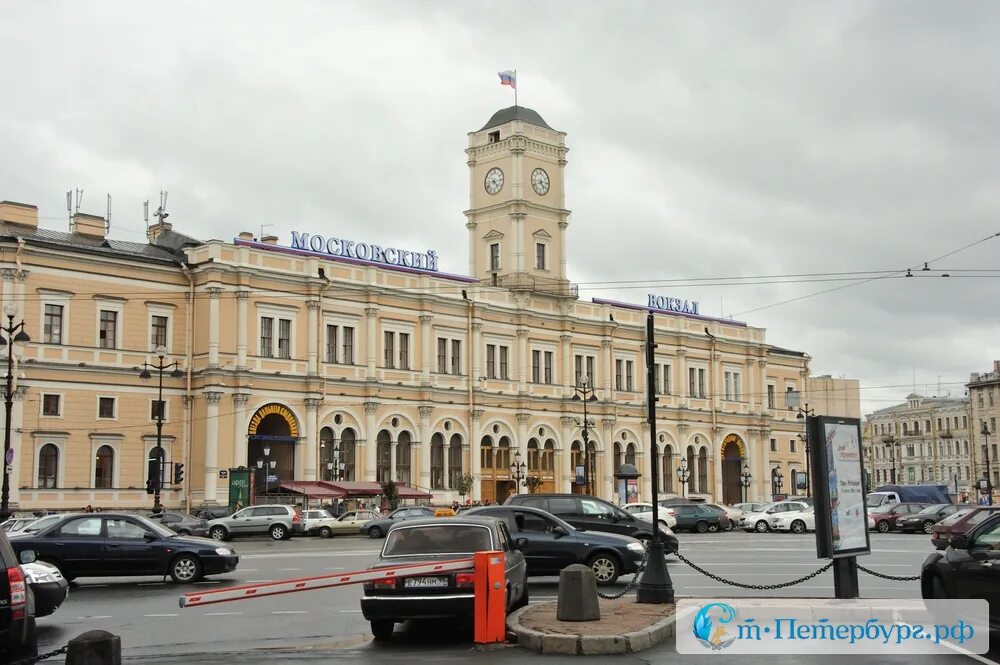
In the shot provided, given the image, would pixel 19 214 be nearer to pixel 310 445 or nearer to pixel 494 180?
pixel 310 445

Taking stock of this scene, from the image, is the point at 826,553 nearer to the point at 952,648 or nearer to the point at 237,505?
the point at 952,648

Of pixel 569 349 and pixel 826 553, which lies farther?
pixel 569 349

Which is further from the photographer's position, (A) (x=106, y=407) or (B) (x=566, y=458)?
(B) (x=566, y=458)

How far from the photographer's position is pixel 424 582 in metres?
14.9

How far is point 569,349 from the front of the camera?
256ft

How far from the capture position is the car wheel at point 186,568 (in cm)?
2350

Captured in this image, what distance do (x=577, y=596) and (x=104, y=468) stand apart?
152ft

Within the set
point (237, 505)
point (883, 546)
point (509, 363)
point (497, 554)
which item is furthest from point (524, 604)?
point (509, 363)

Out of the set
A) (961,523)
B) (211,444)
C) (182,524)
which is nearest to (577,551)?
(961,523)

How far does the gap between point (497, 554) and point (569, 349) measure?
6335 centimetres

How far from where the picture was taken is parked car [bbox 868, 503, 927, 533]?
50.7 meters

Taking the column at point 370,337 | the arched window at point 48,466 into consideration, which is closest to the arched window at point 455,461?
the column at point 370,337

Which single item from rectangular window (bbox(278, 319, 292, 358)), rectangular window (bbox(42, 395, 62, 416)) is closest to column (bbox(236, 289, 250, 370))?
rectangular window (bbox(278, 319, 292, 358))

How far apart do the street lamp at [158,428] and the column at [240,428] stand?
3.43 meters
